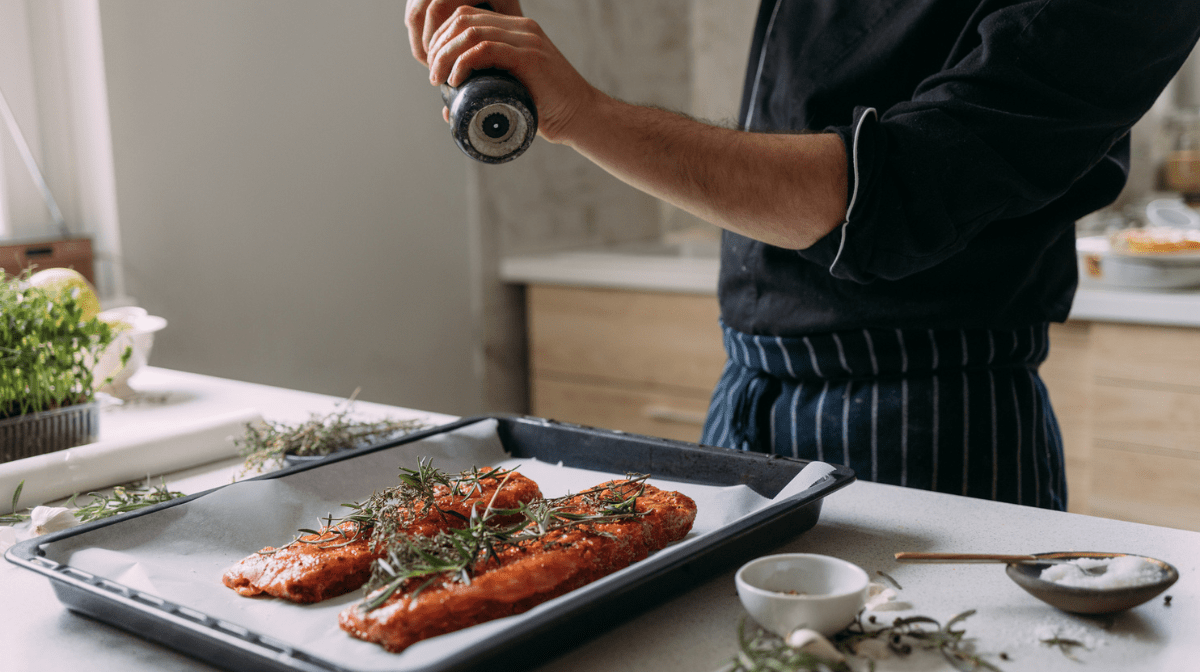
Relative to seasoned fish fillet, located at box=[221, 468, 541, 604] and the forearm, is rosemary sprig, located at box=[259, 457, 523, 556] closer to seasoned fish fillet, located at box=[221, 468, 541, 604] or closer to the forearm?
seasoned fish fillet, located at box=[221, 468, 541, 604]

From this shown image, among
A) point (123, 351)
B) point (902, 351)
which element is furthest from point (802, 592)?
point (123, 351)

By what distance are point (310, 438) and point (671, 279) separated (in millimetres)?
1356

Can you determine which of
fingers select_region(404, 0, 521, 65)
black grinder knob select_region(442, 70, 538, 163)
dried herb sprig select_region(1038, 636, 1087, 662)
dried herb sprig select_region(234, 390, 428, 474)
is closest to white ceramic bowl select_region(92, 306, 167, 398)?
dried herb sprig select_region(234, 390, 428, 474)

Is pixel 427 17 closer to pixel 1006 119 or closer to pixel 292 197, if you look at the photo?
pixel 1006 119

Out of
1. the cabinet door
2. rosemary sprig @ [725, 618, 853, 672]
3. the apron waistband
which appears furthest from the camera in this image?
the cabinet door

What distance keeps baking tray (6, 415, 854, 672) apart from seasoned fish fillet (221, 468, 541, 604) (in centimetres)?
3

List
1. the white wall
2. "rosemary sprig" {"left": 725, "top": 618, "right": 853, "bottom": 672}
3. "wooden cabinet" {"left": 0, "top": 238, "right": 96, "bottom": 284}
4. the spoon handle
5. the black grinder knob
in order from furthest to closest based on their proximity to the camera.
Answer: the white wall
"wooden cabinet" {"left": 0, "top": 238, "right": 96, "bottom": 284}
the black grinder knob
the spoon handle
"rosemary sprig" {"left": 725, "top": 618, "right": 853, "bottom": 672}

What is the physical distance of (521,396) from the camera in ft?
8.64

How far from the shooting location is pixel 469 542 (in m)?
0.61

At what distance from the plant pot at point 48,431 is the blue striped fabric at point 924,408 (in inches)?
29.6

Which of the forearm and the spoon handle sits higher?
the forearm

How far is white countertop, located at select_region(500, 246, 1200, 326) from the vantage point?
169 cm

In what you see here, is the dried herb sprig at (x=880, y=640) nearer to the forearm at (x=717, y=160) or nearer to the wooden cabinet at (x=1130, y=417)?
the forearm at (x=717, y=160)

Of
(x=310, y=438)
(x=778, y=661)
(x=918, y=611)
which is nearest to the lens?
(x=778, y=661)
